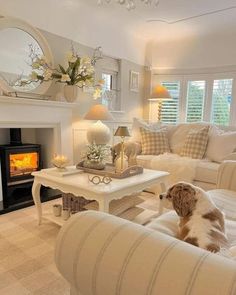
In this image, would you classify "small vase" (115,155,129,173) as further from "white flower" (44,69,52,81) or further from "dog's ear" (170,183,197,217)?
"white flower" (44,69,52,81)

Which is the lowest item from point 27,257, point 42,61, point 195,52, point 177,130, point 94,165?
point 27,257

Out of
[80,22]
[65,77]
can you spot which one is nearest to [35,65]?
[65,77]

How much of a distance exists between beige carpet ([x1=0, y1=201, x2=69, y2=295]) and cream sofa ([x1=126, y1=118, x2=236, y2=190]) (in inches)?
60.6

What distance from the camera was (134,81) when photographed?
4.68 m

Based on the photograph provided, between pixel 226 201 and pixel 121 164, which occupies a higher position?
pixel 121 164

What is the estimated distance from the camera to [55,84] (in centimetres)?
331

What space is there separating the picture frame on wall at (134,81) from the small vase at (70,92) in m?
1.64

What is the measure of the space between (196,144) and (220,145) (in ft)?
0.98

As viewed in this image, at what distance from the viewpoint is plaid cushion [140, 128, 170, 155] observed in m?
3.49

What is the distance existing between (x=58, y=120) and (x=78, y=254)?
8.98ft

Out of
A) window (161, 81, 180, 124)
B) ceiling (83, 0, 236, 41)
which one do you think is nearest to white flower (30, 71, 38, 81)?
ceiling (83, 0, 236, 41)

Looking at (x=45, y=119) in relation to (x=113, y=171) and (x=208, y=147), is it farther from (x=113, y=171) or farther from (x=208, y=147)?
(x=208, y=147)

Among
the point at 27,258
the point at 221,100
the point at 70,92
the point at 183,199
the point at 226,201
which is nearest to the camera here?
the point at 183,199

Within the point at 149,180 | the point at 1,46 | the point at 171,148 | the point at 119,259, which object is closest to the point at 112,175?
the point at 149,180
